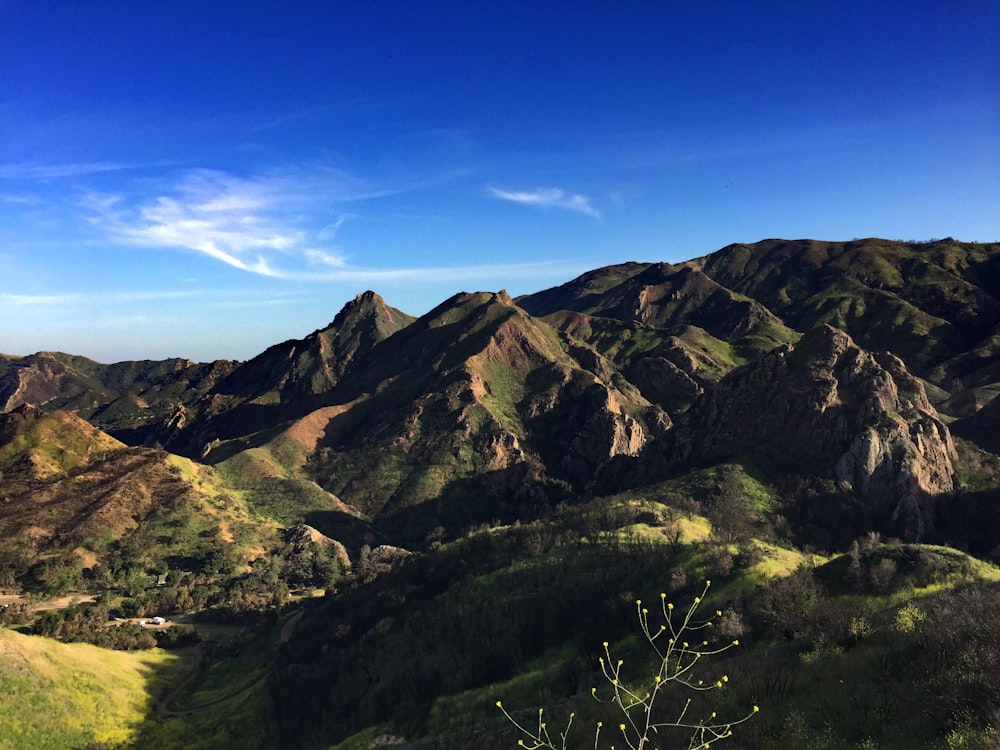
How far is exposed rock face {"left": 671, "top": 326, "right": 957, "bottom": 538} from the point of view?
14312cm

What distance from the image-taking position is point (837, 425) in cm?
15288

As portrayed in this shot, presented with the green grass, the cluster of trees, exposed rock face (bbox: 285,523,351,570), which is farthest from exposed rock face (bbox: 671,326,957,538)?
the green grass

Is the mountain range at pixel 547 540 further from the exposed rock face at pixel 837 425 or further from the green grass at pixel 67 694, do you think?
the green grass at pixel 67 694

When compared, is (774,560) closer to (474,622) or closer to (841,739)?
(474,622)

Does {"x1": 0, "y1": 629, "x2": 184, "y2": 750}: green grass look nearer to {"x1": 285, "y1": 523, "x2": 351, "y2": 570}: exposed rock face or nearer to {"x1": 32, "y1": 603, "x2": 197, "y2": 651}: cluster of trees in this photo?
{"x1": 32, "y1": 603, "x2": 197, "y2": 651}: cluster of trees

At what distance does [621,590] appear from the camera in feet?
307

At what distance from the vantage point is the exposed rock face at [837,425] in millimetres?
143125

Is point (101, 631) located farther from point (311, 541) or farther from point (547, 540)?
point (547, 540)

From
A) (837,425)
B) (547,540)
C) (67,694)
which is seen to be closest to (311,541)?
(67,694)

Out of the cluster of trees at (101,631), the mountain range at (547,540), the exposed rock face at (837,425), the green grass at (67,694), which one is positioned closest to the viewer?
the green grass at (67,694)

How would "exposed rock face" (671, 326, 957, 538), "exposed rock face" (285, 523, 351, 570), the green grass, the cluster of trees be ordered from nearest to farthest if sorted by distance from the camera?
the green grass, the cluster of trees, "exposed rock face" (671, 326, 957, 538), "exposed rock face" (285, 523, 351, 570)

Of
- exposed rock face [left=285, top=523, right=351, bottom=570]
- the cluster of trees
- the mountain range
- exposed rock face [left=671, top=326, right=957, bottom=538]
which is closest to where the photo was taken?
the mountain range

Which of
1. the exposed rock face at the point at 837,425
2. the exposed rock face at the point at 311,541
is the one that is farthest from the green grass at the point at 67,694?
the exposed rock face at the point at 837,425

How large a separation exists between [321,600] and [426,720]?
69.1 meters
